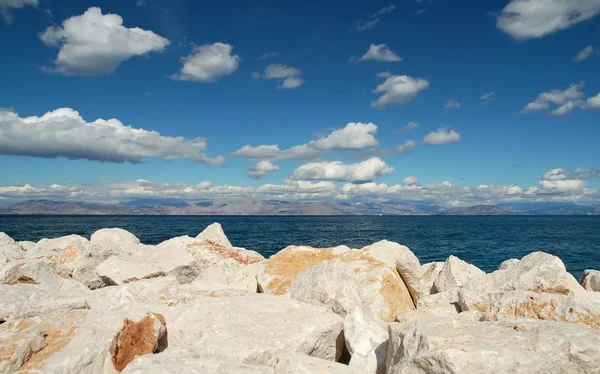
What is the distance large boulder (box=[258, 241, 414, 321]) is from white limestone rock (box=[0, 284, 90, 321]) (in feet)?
16.3

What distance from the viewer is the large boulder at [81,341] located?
568 cm

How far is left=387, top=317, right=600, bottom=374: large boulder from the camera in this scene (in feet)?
15.9

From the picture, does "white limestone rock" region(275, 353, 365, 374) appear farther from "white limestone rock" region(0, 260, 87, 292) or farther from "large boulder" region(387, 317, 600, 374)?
"white limestone rock" region(0, 260, 87, 292)

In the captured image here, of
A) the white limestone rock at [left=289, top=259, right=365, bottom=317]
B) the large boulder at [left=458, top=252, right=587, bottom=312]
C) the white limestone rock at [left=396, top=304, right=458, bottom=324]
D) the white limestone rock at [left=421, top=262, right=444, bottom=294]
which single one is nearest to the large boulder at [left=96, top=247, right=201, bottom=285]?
the white limestone rock at [left=289, top=259, right=365, bottom=317]

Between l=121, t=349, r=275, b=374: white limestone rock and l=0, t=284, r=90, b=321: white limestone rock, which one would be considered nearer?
l=121, t=349, r=275, b=374: white limestone rock

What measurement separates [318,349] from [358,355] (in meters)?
0.84

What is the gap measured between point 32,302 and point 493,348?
25.8 feet

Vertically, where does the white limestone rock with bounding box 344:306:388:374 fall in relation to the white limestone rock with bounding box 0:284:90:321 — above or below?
below

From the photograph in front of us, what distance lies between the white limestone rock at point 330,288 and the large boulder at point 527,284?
2811 mm

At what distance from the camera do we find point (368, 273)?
1252 cm

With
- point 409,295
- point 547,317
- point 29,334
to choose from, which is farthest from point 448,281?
point 29,334

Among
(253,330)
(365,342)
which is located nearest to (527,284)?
(365,342)

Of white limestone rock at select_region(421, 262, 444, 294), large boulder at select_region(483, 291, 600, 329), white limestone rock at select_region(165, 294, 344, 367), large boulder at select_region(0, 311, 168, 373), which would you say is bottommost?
white limestone rock at select_region(421, 262, 444, 294)

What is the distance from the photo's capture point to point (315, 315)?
8.41m
